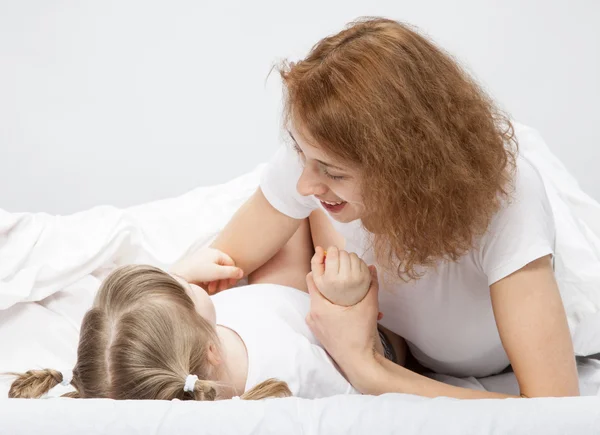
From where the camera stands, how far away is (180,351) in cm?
146

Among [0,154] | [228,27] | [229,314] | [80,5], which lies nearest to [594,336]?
[229,314]

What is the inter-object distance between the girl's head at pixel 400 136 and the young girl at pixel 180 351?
0.58 ft

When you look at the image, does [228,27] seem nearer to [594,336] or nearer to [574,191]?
[574,191]

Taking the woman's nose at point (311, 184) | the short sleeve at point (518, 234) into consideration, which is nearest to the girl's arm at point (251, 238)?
the woman's nose at point (311, 184)

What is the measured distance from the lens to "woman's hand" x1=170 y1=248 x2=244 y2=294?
188cm

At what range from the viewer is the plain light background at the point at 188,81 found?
3.08 m

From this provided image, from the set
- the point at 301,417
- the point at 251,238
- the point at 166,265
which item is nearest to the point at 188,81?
the point at 166,265

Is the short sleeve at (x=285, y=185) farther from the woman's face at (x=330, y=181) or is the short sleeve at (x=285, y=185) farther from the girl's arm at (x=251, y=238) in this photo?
the woman's face at (x=330, y=181)

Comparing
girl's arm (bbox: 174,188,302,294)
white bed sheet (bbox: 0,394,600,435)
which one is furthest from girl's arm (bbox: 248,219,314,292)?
white bed sheet (bbox: 0,394,600,435)

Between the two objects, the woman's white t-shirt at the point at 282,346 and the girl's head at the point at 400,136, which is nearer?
the girl's head at the point at 400,136

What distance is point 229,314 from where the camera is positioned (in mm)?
1705

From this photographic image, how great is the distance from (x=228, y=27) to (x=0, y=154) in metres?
1.15

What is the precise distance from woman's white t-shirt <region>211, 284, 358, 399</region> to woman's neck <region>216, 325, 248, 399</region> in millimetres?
16

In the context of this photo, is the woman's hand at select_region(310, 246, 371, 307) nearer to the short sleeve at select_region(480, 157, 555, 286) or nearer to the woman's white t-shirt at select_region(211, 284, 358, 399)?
the woman's white t-shirt at select_region(211, 284, 358, 399)
